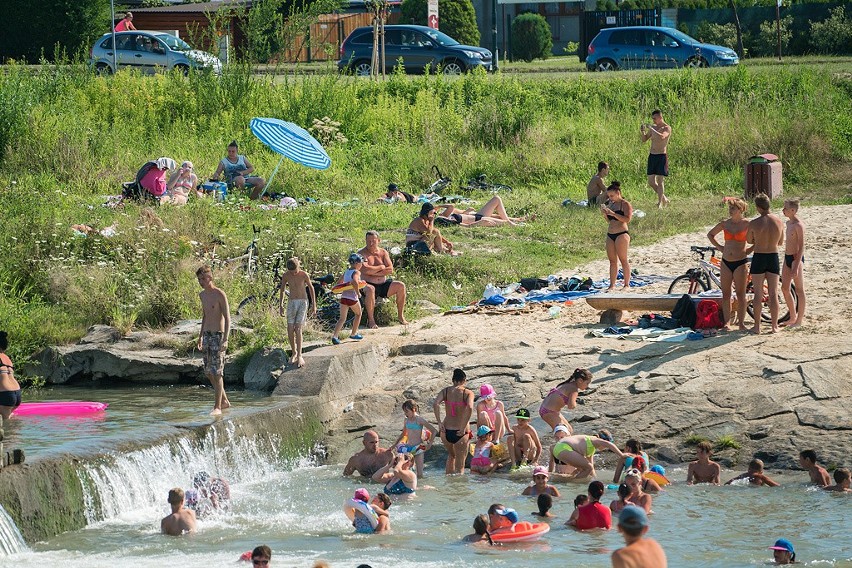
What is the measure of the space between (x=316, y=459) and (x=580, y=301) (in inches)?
195

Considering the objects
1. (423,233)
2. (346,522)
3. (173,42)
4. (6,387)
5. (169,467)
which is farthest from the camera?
(173,42)

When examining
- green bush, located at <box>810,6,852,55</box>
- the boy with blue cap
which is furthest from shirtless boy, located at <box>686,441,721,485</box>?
green bush, located at <box>810,6,852,55</box>

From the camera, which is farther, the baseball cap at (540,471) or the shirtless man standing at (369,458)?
the shirtless man standing at (369,458)

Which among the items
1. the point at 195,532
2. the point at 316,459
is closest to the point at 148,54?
the point at 316,459

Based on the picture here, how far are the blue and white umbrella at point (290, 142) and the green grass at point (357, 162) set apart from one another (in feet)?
2.85

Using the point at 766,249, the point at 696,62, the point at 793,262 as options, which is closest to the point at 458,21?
the point at 696,62

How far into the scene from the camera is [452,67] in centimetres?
3622

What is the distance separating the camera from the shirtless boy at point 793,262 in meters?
15.9

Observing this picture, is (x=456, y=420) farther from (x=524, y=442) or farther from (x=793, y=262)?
(x=793, y=262)

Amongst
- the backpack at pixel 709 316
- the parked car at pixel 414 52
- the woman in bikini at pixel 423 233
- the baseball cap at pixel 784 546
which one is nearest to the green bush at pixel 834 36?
the parked car at pixel 414 52

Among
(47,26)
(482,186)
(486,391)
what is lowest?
(486,391)

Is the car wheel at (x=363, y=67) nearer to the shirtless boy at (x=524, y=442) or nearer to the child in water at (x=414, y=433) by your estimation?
the child in water at (x=414, y=433)

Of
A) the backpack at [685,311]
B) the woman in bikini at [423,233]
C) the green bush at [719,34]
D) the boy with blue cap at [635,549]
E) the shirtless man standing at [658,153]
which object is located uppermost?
the green bush at [719,34]

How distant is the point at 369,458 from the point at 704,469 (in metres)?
3.57
